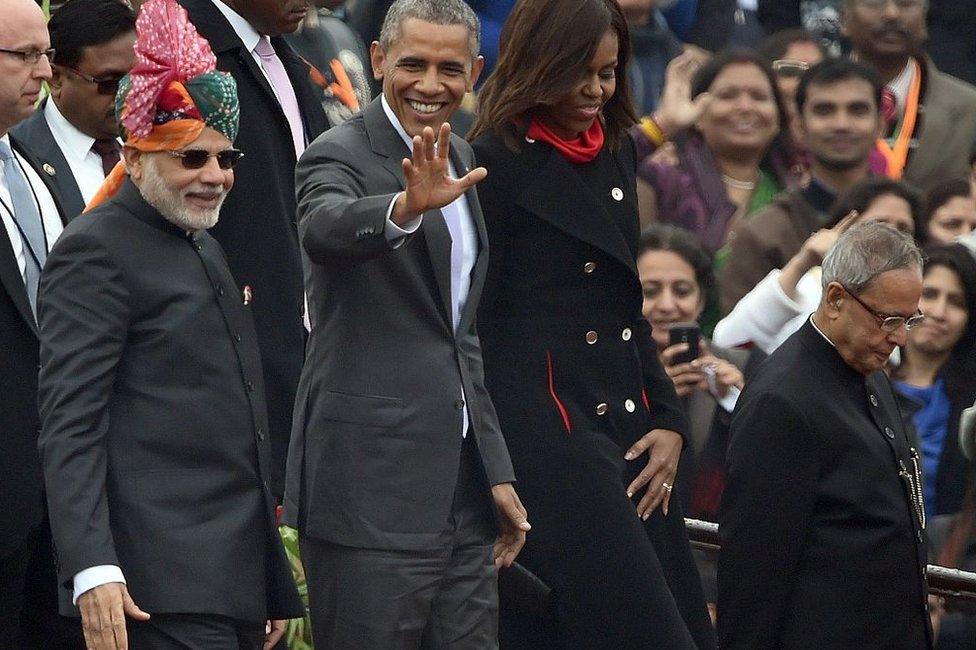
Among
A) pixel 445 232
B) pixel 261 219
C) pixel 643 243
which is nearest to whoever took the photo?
pixel 445 232

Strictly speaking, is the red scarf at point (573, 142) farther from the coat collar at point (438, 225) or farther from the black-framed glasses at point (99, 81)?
the black-framed glasses at point (99, 81)

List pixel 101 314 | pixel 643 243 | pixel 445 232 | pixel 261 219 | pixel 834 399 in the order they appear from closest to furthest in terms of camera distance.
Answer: pixel 101 314 < pixel 445 232 < pixel 834 399 < pixel 261 219 < pixel 643 243

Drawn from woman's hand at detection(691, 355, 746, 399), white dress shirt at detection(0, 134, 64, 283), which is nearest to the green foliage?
white dress shirt at detection(0, 134, 64, 283)

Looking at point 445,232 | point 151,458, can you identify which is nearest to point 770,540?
point 445,232

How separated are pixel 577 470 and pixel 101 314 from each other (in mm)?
1411

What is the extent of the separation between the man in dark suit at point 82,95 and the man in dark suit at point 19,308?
0.20 meters

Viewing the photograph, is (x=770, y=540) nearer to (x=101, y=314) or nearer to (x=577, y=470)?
(x=577, y=470)

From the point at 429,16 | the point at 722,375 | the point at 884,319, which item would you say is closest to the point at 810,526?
the point at 884,319

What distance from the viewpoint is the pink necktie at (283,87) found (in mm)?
5662

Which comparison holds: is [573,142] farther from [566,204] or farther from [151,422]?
[151,422]

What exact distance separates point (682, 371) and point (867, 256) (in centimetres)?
170

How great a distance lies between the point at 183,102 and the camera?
459cm

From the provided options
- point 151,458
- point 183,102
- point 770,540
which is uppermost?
point 183,102

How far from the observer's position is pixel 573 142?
17.9 ft
